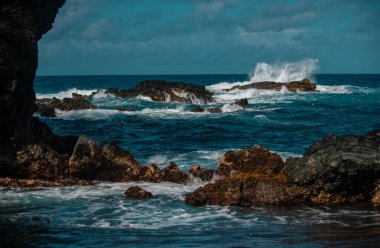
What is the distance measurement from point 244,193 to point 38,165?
720 cm

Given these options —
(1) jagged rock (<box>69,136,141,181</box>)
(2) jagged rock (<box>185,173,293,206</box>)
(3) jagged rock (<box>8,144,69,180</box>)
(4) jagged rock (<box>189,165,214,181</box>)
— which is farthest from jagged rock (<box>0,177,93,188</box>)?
(2) jagged rock (<box>185,173,293,206</box>)

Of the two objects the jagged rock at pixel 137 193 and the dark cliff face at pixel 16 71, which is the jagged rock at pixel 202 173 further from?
the dark cliff face at pixel 16 71

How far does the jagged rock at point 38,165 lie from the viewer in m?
17.3

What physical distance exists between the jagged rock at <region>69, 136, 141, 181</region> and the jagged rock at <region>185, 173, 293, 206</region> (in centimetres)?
397

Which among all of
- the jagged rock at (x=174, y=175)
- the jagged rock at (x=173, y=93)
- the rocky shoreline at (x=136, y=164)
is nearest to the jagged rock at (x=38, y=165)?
the rocky shoreline at (x=136, y=164)

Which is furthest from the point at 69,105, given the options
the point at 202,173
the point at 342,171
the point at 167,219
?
the point at 342,171

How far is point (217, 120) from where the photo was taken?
37812 mm

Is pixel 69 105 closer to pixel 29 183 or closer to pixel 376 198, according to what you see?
pixel 29 183

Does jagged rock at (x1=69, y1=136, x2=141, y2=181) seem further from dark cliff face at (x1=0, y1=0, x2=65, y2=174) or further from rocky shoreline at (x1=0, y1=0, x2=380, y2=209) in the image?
dark cliff face at (x1=0, y1=0, x2=65, y2=174)

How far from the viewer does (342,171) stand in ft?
46.2

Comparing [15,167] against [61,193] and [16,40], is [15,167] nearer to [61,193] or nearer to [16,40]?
[61,193]

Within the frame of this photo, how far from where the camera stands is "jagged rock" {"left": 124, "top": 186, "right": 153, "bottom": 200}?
15107 mm

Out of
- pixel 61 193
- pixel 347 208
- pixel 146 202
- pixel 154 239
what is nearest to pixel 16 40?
pixel 61 193

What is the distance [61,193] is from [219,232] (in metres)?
6.18
